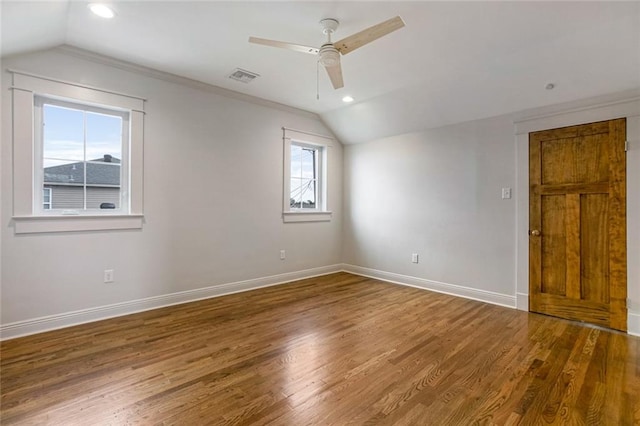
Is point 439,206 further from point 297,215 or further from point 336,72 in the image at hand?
point 336,72

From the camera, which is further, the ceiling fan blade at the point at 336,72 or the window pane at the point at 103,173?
the window pane at the point at 103,173

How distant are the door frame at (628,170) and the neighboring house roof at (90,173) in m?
4.55

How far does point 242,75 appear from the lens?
143 inches

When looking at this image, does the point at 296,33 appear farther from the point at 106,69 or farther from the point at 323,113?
the point at 323,113

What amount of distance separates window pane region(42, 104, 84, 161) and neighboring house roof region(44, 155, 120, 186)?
10 centimetres

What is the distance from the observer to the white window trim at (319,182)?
188 inches

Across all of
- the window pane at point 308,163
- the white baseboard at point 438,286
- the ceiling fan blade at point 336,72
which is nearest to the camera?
the ceiling fan blade at point 336,72

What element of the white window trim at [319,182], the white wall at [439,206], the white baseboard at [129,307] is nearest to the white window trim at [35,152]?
the white baseboard at [129,307]

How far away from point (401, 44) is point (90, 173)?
3.32 meters

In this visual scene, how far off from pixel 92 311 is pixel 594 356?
4.52 meters

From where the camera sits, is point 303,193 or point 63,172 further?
point 303,193

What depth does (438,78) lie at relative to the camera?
3.57 m

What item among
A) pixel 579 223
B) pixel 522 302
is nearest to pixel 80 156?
pixel 522 302

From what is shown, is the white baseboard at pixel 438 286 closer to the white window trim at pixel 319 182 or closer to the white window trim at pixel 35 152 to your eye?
the white window trim at pixel 319 182
